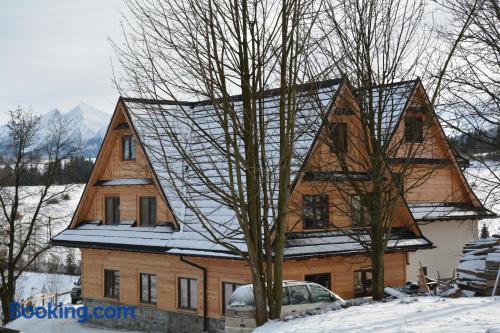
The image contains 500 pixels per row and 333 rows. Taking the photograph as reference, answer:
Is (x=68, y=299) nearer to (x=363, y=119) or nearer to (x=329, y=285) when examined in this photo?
(x=329, y=285)

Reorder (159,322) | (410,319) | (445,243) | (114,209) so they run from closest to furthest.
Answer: (410,319) → (159,322) → (114,209) → (445,243)

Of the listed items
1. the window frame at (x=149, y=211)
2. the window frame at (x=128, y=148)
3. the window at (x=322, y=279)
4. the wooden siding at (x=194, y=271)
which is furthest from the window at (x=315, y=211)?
the window frame at (x=128, y=148)

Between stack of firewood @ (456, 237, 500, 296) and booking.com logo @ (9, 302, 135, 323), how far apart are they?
12088mm

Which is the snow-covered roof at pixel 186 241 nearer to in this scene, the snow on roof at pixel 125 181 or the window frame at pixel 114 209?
the window frame at pixel 114 209

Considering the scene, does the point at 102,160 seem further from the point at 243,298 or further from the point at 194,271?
the point at 243,298

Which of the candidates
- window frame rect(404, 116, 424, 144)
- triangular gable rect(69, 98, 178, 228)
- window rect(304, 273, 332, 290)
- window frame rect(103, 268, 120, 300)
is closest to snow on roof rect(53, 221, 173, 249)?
triangular gable rect(69, 98, 178, 228)

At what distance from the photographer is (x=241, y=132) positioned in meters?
11.4

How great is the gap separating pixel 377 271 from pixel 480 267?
3997 mm

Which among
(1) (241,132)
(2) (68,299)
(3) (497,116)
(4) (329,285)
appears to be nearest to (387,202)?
(3) (497,116)

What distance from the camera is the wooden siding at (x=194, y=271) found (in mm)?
19547

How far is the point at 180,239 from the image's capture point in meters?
20.8

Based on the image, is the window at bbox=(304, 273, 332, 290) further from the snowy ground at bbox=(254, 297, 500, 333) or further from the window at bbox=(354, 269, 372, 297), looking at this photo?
the snowy ground at bbox=(254, 297, 500, 333)

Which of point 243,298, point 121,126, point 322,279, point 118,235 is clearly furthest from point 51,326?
point 243,298

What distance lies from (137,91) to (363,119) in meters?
5.24
